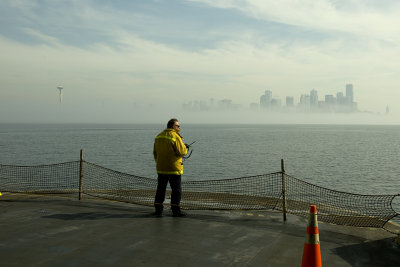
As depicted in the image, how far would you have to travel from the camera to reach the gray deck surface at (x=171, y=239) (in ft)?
15.7

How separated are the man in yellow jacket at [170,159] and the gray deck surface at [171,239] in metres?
0.38

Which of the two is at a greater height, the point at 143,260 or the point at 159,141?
the point at 159,141

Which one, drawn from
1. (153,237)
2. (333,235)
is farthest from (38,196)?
(333,235)

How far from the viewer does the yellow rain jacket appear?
7.10 meters

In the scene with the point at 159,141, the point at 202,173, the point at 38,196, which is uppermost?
the point at 159,141

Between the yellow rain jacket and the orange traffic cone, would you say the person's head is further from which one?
the orange traffic cone

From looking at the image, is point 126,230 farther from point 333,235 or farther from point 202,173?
point 202,173

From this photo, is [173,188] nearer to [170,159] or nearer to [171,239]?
[170,159]

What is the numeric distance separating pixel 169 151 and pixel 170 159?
18cm

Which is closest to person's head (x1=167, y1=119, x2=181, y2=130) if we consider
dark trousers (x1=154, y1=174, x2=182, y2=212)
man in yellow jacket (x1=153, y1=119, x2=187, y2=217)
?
man in yellow jacket (x1=153, y1=119, x2=187, y2=217)

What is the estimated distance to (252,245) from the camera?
5434mm

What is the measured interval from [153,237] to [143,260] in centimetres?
106

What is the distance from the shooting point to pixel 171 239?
571 centimetres

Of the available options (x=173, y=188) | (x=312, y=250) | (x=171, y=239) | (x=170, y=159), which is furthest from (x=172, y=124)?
(x=312, y=250)
